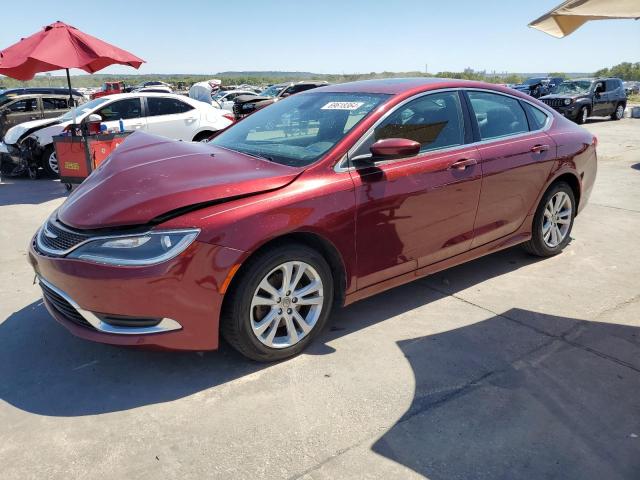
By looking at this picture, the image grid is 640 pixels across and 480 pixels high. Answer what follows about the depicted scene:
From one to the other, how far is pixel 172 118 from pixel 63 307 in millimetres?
7646

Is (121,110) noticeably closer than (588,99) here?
Yes

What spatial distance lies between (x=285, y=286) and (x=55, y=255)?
1.30m

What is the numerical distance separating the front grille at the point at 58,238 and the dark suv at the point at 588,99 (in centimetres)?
1942

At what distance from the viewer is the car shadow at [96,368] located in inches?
113

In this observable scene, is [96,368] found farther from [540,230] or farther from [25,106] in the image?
[25,106]

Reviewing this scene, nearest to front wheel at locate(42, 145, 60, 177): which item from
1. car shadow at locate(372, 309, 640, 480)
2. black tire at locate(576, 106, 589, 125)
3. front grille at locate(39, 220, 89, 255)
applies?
front grille at locate(39, 220, 89, 255)

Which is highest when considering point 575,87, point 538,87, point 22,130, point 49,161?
point 538,87

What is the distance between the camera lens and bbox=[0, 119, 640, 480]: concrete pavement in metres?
2.40

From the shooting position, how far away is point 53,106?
42.2 feet

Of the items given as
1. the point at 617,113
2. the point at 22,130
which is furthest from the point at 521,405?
the point at 617,113

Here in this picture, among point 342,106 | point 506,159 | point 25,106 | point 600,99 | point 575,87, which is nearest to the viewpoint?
point 342,106

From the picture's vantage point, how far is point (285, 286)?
10.2 feet

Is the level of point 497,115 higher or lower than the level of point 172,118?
higher

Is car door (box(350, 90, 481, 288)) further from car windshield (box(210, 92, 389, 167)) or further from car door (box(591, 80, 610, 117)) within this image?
car door (box(591, 80, 610, 117))
